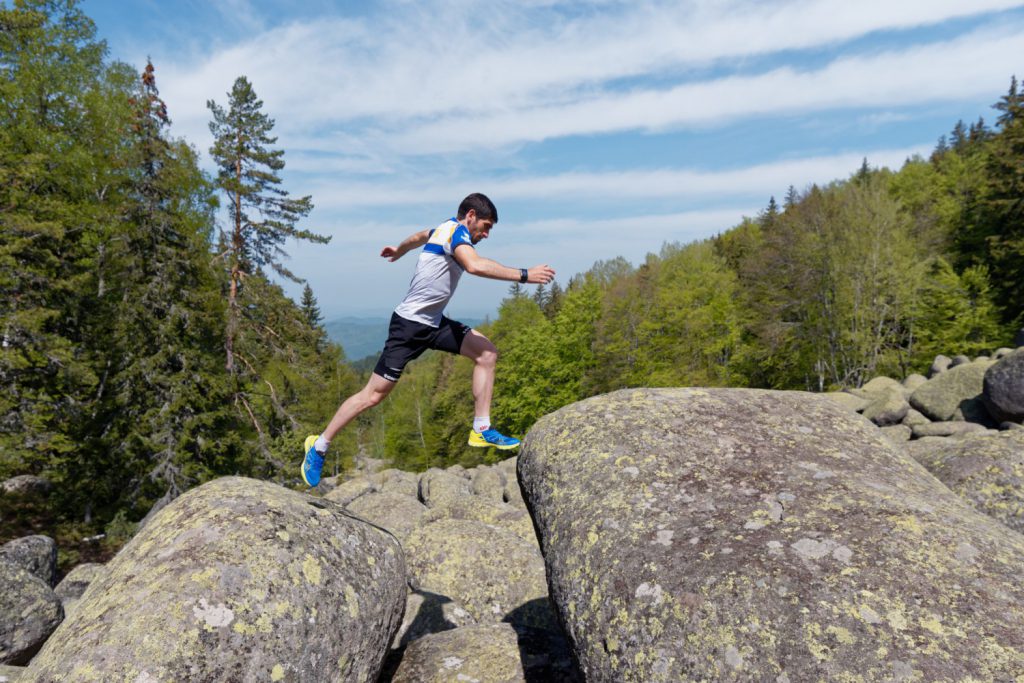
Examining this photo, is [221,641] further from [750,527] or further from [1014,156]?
[1014,156]

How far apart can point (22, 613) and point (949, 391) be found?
28.0m

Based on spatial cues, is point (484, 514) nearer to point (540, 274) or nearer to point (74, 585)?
point (540, 274)

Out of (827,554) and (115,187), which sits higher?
(115,187)

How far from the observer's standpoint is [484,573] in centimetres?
778

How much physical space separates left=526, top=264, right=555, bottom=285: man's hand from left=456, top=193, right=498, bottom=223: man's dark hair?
37.1 inches

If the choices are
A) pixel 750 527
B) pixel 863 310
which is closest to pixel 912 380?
pixel 863 310

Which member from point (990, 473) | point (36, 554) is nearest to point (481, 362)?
point (990, 473)

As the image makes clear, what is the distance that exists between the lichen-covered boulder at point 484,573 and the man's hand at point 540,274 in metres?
4.78

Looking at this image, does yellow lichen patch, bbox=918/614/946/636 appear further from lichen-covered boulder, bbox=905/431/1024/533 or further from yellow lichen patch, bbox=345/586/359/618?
yellow lichen patch, bbox=345/586/359/618

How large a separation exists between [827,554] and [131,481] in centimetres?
2711

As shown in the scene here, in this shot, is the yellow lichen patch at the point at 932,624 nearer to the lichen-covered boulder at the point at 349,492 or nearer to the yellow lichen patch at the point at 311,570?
the yellow lichen patch at the point at 311,570

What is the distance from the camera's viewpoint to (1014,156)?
131 feet

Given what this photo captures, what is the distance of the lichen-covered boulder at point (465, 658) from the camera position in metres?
5.07

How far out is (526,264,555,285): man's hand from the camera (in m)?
4.73
